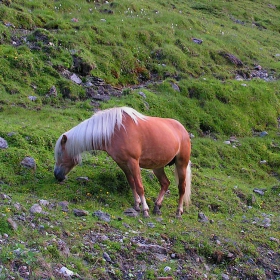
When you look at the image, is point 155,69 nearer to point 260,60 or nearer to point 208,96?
point 208,96

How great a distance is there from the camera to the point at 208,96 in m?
16.4

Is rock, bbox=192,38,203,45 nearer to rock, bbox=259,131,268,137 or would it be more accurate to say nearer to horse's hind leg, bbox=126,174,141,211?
rock, bbox=259,131,268,137

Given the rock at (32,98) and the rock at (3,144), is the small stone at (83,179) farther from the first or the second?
the rock at (32,98)

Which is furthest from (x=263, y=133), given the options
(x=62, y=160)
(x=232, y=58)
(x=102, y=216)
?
(x=102, y=216)

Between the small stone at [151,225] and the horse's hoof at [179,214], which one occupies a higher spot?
the small stone at [151,225]

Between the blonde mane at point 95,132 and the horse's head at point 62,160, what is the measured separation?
38 millimetres

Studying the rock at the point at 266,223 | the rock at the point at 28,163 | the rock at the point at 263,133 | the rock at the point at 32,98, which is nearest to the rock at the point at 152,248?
the rock at the point at 28,163

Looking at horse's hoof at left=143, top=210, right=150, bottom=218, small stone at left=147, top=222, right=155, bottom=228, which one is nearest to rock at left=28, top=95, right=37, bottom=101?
horse's hoof at left=143, top=210, right=150, bottom=218

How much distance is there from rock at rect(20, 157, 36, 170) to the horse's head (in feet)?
1.61

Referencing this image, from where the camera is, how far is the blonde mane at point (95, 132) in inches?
340

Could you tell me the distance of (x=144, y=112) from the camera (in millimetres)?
13977

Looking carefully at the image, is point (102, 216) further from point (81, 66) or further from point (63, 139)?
point (81, 66)

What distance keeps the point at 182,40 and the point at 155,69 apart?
11.4ft

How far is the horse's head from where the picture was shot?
8.98 m
